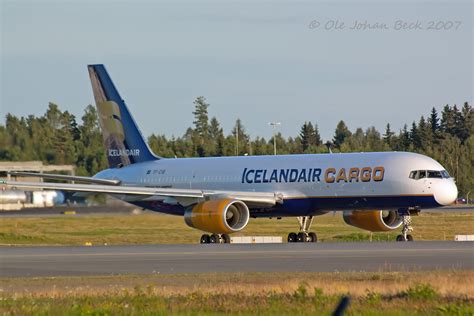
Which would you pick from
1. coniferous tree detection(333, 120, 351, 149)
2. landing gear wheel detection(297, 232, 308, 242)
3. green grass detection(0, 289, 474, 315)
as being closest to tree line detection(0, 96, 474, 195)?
coniferous tree detection(333, 120, 351, 149)

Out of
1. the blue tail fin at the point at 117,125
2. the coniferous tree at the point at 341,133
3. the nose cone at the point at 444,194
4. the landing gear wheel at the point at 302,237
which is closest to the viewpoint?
the nose cone at the point at 444,194

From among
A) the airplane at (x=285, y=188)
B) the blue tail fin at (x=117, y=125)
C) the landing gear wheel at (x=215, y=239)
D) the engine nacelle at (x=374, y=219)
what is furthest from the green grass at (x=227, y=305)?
the blue tail fin at (x=117, y=125)

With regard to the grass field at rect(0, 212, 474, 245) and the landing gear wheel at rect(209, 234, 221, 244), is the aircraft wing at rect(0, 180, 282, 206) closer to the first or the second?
the landing gear wheel at rect(209, 234, 221, 244)

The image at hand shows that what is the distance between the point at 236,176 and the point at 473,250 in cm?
1672

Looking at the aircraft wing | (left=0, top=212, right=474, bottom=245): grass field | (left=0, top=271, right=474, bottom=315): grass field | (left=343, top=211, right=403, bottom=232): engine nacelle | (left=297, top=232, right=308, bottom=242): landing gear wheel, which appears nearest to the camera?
(left=0, top=271, right=474, bottom=315): grass field

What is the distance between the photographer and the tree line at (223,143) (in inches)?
2288

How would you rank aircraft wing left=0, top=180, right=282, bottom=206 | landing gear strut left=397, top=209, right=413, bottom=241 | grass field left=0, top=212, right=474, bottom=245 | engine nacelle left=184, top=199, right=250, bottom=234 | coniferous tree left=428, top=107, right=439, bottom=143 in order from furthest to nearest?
coniferous tree left=428, top=107, right=439, bottom=143, grass field left=0, top=212, right=474, bottom=245, aircraft wing left=0, top=180, right=282, bottom=206, engine nacelle left=184, top=199, right=250, bottom=234, landing gear strut left=397, top=209, right=413, bottom=241

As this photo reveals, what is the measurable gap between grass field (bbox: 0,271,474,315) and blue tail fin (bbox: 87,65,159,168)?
2749 centimetres

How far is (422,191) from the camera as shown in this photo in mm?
41406

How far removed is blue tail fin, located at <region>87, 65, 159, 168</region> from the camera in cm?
5181

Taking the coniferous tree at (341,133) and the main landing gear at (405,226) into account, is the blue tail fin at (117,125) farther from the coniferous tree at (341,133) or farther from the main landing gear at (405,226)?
the coniferous tree at (341,133)

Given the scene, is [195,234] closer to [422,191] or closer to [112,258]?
[422,191]

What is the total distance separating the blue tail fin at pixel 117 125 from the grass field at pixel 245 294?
27.5 metres

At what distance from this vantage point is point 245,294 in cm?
1945
